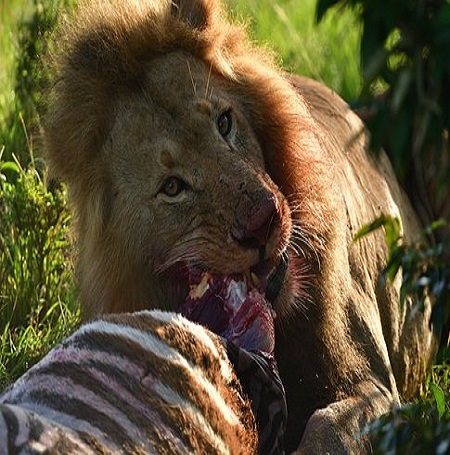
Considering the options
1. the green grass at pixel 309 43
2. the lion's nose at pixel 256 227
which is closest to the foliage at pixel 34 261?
the lion's nose at pixel 256 227

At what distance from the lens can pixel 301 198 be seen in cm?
463

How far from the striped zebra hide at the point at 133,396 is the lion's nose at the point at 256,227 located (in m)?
0.44

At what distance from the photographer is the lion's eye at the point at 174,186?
4.34m

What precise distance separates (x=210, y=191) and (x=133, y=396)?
3.48 ft

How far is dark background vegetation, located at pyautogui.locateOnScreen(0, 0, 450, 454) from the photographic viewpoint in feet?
7.53

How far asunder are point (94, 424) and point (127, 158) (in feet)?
4.75

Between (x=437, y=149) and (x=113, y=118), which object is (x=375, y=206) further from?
(x=437, y=149)

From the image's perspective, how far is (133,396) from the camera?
11.0 ft

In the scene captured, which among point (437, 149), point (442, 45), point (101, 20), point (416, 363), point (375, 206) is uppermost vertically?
point (442, 45)

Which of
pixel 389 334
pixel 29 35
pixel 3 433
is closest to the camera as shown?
pixel 3 433

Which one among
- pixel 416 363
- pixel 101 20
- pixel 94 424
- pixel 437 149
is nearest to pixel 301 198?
pixel 101 20

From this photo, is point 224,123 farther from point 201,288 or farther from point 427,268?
point 427,268

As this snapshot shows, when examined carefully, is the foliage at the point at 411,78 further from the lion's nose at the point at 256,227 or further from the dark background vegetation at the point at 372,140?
the lion's nose at the point at 256,227

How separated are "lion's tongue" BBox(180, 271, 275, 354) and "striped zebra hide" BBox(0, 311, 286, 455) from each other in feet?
1.14
